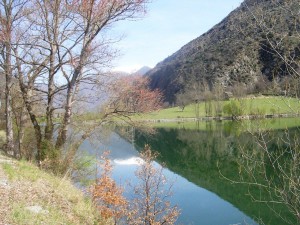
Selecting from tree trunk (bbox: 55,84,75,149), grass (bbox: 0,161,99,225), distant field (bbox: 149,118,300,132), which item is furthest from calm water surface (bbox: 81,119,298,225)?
grass (bbox: 0,161,99,225)

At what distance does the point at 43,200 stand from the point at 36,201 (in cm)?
42

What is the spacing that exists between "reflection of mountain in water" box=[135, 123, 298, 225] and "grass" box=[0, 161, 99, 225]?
5.23 metres

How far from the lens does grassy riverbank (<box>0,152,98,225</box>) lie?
8138 millimetres

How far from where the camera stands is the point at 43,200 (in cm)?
1020

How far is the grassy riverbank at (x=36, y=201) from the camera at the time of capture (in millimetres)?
8138

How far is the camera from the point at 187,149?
5331cm

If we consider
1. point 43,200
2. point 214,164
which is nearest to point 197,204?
point 214,164

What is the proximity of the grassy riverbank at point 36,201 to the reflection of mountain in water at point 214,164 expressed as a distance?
526 centimetres

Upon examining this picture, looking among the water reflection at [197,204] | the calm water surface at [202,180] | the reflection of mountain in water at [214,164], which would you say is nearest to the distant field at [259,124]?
the calm water surface at [202,180]

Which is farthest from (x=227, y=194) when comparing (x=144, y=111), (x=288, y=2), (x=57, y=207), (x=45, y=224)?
(x=288, y=2)

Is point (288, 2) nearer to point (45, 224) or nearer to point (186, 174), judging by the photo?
point (45, 224)

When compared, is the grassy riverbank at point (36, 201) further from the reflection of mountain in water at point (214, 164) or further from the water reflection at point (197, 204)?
the water reflection at point (197, 204)

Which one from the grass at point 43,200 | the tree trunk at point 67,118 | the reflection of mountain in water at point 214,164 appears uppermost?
the tree trunk at point 67,118

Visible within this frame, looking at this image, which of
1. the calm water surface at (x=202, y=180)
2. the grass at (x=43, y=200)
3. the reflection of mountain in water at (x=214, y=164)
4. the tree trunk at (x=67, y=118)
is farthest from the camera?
the reflection of mountain in water at (x=214, y=164)
